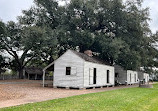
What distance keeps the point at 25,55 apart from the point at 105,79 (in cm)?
1893

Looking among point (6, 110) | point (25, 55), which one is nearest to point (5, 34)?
point (25, 55)

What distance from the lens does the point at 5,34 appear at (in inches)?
1255

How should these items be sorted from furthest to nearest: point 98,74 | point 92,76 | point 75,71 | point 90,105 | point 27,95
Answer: point 98,74, point 92,76, point 75,71, point 27,95, point 90,105

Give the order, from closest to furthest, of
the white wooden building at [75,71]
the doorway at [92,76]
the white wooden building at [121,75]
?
1. the white wooden building at [75,71]
2. the doorway at [92,76]
3. the white wooden building at [121,75]

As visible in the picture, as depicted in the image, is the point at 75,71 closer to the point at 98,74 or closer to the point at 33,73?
the point at 98,74

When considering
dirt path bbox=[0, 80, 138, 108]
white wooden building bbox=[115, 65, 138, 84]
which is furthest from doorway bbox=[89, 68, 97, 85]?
white wooden building bbox=[115, 65, 138, 84]

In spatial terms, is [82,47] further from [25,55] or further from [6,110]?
[6,110]

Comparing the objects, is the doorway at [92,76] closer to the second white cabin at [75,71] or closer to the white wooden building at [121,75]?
the second white cabin at [75,71]

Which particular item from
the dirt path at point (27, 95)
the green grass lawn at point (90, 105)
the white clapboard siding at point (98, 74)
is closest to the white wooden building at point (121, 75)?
the white clapboard siding at point (98, 74)

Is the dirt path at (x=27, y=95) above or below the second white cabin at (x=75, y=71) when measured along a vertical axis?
below

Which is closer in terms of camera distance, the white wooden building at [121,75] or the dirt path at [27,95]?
the dirt path at [27,95]

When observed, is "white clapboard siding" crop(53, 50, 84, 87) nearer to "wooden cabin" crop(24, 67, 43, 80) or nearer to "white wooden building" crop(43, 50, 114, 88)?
"white wooden building" crop(43, 50, 114, 88)

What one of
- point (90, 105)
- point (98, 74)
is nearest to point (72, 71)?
point (98, 74)

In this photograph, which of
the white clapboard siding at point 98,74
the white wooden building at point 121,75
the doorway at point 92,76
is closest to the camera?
the white clapboard siding at point 98,74
